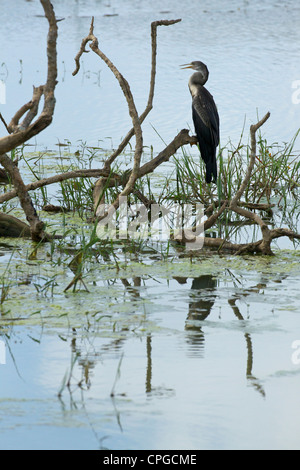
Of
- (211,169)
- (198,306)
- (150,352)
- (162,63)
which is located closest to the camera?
(150,352)

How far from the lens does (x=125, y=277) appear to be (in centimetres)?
479

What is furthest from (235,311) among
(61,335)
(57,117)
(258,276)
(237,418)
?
(57,117)

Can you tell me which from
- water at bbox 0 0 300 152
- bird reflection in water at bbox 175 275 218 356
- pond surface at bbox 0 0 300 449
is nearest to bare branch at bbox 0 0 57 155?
pond surface at bbox 0 0 300 449

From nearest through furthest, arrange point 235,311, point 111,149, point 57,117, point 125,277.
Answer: point 235,311 < point 125,277 < point 111,149 < point 57,117

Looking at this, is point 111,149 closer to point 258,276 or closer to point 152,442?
point 258,276

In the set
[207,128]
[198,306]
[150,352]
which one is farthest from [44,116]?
[207,128]

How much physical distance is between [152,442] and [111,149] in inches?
243

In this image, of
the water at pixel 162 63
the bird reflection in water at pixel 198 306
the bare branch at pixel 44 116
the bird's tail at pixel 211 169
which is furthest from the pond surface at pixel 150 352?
the water at pixel 162 63

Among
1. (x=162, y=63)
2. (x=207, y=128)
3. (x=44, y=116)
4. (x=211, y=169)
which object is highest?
(x=162, y=63)

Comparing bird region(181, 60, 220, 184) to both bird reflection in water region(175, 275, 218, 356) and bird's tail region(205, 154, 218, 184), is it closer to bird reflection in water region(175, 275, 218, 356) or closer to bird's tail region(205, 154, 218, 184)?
bird's tail region(205, 154, 218, 184)

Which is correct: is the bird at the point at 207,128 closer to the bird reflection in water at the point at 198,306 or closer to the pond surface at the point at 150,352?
the pond surface at the point at 150,352

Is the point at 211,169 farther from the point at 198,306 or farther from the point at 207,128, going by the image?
the point at 198,306

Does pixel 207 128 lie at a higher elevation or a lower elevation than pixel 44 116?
higher

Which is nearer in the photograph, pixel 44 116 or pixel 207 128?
pixel 44 116
